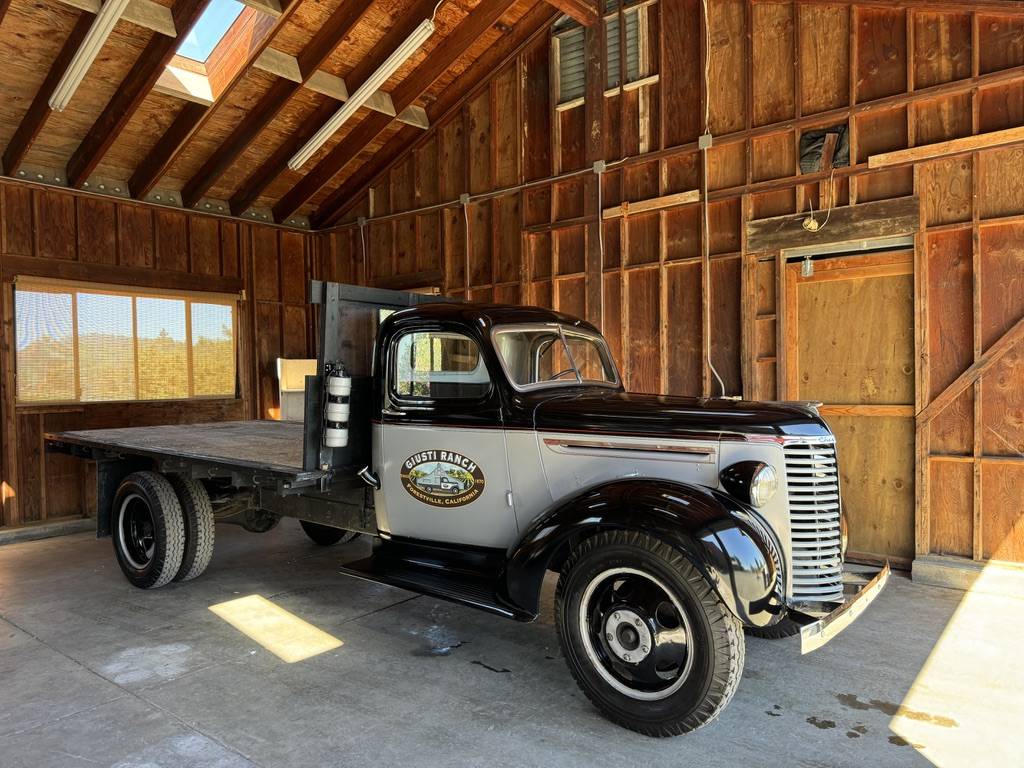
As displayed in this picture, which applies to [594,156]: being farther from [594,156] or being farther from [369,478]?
[369,478]

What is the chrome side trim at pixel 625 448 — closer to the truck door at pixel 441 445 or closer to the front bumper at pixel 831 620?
the truck door at pixel 441 445

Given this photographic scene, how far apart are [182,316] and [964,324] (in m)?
8.69

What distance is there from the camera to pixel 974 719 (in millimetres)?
2984

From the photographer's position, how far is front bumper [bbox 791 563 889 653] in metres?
2.65

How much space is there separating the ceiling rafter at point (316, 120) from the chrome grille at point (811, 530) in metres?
5.73

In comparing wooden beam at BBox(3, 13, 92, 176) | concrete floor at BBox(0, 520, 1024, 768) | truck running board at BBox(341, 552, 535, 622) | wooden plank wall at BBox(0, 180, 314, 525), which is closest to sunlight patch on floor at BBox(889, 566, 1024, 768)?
concrete floor at BBox(0, 520, 1024, 768)

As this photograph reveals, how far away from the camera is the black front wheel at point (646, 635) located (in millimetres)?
2717

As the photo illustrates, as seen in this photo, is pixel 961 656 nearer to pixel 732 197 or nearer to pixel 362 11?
pixel 732 197

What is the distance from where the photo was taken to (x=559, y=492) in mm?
3453

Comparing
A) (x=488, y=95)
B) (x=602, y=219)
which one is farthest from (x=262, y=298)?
(x=602, y=219)

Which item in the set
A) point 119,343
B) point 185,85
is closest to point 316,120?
point 185,85

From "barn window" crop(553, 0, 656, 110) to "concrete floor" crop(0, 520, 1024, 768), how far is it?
216 inches

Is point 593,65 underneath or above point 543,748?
above

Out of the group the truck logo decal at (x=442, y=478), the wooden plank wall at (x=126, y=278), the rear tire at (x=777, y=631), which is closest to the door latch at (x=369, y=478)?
the truck logo decal at (x=442, y=478)
